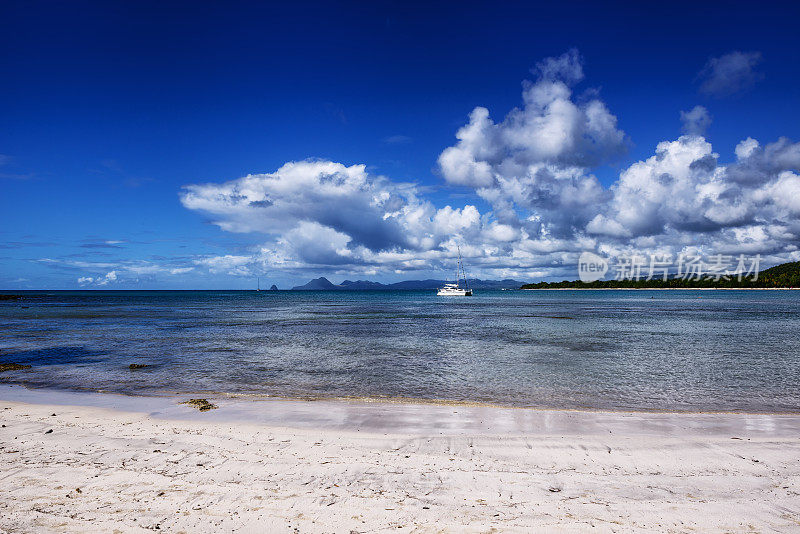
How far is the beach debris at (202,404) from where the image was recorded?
13.2 metres

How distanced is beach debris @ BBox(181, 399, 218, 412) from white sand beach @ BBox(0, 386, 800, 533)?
2.03ft

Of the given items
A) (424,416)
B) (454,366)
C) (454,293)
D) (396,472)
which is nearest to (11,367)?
(424,416)

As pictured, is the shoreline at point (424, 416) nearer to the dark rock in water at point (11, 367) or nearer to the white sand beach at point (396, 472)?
the white sand beach at point (396, 472)

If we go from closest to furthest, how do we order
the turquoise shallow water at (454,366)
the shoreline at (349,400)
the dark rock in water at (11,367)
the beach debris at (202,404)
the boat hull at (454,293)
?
1. the beach debris at (202,404)
2. the shoreline at (349,400)
3. the turquoise shallow water at (454,366)
4. the dark rock in water at (11,367)
5. the boat hull at (454,293)

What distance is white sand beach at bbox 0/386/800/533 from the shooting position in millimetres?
6328

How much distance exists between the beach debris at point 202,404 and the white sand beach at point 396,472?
62 cm

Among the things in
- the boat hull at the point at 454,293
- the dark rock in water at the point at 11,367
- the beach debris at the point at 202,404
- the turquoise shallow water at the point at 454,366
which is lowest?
the boat hull at the point at 454,293

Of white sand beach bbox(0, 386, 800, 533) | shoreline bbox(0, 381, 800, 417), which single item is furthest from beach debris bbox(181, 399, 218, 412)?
shoreline bbox(0, 381, 800, 417)

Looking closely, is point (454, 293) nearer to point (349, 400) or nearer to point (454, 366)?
point (454, 366)

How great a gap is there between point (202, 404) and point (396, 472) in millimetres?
8261

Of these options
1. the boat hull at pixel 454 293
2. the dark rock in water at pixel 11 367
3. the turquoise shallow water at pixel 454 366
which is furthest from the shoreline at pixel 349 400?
the boat hull at pixel 454 293

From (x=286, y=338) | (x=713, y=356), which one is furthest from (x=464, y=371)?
(x=286, y=338)

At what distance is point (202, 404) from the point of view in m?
13.6

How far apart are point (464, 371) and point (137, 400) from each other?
13.4m
